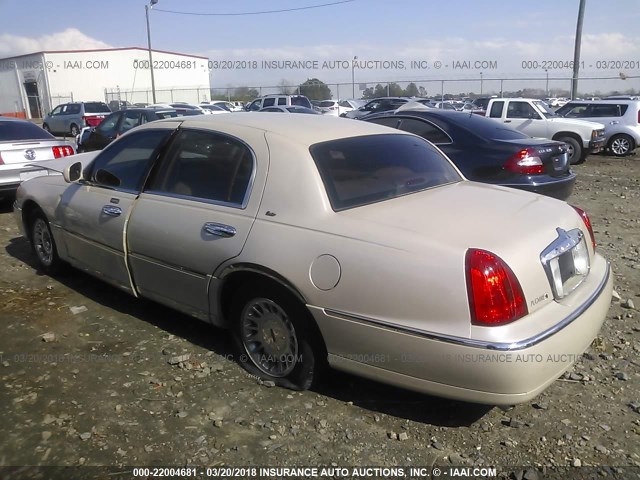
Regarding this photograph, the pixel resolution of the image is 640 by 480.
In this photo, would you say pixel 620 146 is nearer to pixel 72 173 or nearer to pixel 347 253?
pixel 72 173

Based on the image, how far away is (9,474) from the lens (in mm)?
2625

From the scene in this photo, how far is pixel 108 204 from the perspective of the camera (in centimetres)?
423

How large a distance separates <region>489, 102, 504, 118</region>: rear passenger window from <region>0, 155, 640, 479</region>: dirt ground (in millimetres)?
12315

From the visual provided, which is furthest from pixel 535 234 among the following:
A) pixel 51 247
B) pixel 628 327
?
pixel 51 247

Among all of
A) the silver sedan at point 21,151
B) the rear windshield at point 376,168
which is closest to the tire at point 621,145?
the rear windshield at point 376,168

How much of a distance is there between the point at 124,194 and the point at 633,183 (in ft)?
33.5

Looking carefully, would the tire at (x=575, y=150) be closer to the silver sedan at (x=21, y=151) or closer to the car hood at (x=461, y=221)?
the silver sedan at (x=21, y=151)

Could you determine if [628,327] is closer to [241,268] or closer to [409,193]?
[409,193]

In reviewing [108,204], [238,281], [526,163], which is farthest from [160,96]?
[238,281]

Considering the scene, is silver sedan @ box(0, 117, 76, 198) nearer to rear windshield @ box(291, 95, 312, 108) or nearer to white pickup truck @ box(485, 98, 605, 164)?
white pickup truck @ box(485, 98, 605, 164)

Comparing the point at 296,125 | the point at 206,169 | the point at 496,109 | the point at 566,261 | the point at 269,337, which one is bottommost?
the point at 269,337

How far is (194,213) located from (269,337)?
0.94 m

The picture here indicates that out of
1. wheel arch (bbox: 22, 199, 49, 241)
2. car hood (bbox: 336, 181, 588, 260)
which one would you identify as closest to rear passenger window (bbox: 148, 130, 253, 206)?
car hood (bbox: 336, 181, 588, 260)

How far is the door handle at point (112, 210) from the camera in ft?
13.5
